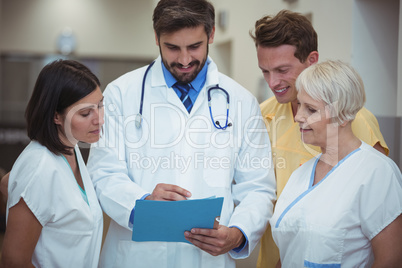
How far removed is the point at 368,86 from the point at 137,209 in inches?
78.9

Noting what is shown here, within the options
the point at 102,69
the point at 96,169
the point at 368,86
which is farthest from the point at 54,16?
the point at 96,169

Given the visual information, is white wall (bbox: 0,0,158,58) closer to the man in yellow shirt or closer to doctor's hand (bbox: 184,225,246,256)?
the man in yellow shirt

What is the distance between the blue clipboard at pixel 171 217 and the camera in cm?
147

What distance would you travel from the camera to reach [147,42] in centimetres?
783

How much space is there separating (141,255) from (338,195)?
72 cm

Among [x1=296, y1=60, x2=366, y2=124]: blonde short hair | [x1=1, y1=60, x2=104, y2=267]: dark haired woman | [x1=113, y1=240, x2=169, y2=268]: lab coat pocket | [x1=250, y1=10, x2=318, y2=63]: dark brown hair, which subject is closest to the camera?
[x1=1, y1=60, x2=104, y2=267]: dark haired woman

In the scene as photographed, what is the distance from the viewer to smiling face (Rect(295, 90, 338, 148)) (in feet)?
5.07

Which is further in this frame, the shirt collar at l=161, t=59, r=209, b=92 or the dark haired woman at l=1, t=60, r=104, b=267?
the shirt collar at l=161, t=59, r=209, b=92

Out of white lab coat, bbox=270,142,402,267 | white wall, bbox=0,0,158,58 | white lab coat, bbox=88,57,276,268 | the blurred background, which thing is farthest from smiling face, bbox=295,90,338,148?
white wall, bbox=0,0,158,58

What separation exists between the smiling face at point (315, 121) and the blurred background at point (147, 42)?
0.96 metres

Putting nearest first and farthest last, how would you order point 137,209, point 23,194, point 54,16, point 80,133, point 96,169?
point 23,194
point 137,209
point 80,133
point 96,169
point 54,16

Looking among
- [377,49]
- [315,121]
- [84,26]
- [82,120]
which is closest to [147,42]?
[84,26]

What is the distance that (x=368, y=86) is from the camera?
2926mm

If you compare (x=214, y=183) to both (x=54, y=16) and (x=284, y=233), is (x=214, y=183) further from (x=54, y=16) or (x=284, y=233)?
(x=54, y=16)
